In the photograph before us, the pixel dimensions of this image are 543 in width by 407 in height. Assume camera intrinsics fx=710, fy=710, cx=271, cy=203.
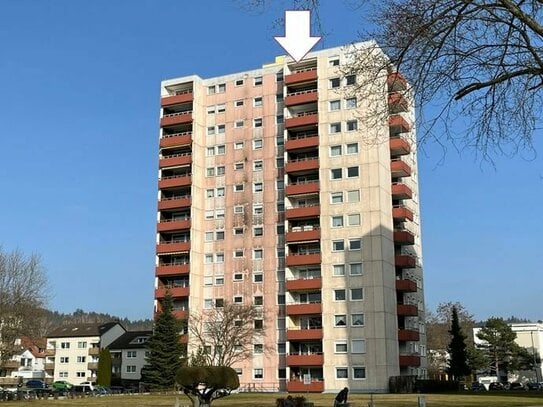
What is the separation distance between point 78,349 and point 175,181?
2037 inches

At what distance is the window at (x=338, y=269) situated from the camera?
77125 millimetres

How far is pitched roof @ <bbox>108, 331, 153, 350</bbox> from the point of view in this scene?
114669 millimetres

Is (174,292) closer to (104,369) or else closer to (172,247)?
(172,247)

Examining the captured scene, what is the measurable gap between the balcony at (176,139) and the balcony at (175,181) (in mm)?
4103

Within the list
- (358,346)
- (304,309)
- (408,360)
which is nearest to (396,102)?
(358,346)

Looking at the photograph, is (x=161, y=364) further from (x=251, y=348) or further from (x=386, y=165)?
(x=386, y=165)

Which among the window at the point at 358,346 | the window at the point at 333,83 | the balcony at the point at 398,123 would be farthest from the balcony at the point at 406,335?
the balcony at the point at 398,123

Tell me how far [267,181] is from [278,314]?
1587 centimetres

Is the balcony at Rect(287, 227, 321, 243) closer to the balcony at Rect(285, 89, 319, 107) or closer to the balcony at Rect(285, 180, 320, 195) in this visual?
the balcony at Rect(285, 180, 320, 195)

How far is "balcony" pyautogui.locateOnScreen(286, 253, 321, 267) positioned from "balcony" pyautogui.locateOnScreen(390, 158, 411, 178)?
13.4 meters

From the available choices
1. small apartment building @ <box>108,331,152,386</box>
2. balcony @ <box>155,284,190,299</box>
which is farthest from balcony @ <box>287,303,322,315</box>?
small apartment building @ <box>108,331,152,386</box>

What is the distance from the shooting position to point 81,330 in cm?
12838

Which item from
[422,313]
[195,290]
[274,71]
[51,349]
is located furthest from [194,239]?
[51,349]

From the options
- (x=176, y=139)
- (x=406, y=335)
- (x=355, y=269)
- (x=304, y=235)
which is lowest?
(x=406, y=335)
